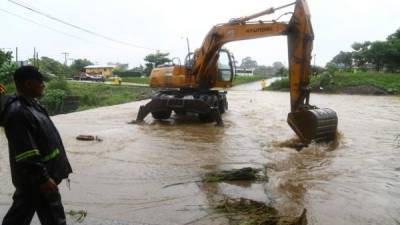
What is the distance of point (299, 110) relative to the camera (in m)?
10.7

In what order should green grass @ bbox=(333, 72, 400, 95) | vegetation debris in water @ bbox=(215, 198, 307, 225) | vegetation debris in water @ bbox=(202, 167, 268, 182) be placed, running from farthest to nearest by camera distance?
green grass @ bbox=(333, 72, 400, 95), vegetation debris in water @ bbox=(202, 167, 268, 182), vegetation debris in water @ bbox=(215, 198, 307, 225)

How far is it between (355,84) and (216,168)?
32706 mm

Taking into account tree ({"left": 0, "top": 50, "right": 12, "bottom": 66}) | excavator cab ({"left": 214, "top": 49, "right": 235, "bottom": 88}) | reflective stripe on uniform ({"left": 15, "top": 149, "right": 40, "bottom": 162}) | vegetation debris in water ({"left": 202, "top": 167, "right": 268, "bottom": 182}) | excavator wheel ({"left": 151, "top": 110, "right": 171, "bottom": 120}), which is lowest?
vegetation debris in water ({"left": 202, "top": 167, "right": 268, "bottom": 182})

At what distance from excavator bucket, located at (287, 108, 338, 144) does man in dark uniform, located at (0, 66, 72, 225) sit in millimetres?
7363

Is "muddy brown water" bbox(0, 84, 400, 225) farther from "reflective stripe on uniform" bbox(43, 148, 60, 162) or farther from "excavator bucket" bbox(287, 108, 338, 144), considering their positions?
"reflective stripe on uniform" bbox(43, 148, 60, 162)

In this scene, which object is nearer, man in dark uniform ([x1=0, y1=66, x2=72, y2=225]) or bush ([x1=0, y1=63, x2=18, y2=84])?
man in dark uniform ([x1=0, y1=66, x2=72, y2=225])

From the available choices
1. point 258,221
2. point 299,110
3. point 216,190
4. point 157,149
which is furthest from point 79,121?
point 258,221

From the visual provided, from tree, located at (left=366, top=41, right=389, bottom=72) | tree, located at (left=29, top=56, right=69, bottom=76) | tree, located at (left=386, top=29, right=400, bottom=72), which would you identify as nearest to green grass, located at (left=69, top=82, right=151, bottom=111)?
tree, located at (left=29, top=56, right=69, bottom=76)

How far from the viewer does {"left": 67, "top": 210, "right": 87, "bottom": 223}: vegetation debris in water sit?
5.38 metres

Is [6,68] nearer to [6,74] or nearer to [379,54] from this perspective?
[6,74]

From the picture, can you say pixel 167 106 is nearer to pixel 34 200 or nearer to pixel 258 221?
pixel 258 221

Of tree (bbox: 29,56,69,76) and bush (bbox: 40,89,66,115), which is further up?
tree (bbox: 29,56,69,76)

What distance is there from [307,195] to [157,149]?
482 centimetres

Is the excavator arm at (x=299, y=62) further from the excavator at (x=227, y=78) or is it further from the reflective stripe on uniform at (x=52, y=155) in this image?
the reflective stripe on uniform at (x=52, y=155)
